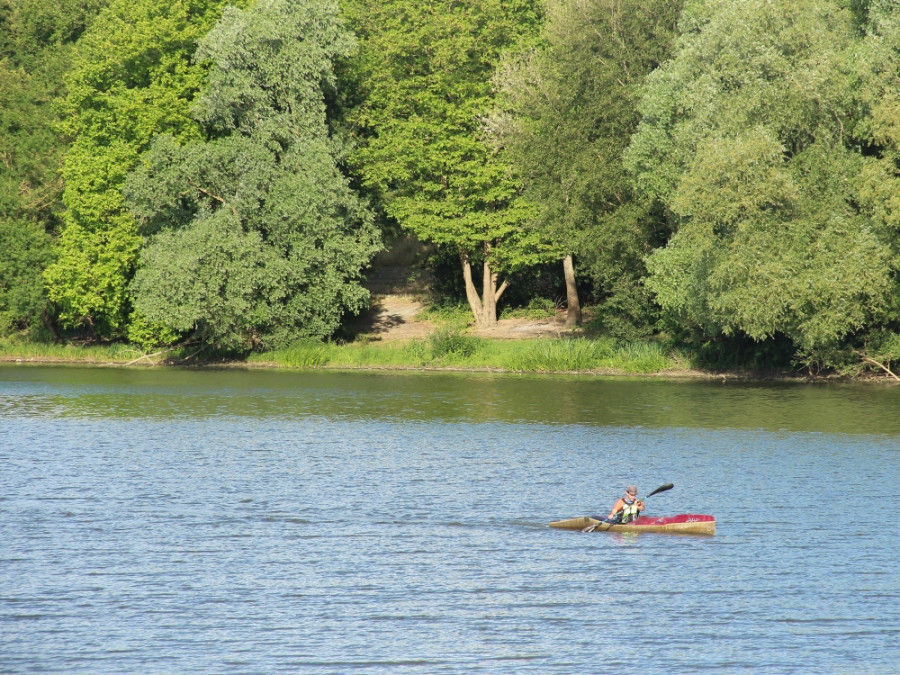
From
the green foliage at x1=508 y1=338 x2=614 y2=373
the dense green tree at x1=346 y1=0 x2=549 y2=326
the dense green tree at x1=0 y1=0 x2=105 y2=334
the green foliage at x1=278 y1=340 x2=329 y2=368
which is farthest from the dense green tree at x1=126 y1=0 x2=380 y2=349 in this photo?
the green foliage at x1=508 y1=338 x2=614 y2=373

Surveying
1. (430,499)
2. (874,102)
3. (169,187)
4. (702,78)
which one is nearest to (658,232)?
(702,78)

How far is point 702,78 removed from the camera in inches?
1933

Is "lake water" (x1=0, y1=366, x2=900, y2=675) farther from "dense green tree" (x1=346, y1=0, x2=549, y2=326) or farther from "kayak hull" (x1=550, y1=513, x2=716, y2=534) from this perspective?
"dense green tree" (x1=346, y1=0, x2=549, y2=326)

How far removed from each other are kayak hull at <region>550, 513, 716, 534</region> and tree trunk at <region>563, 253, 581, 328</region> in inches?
1568

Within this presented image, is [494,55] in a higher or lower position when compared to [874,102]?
higher

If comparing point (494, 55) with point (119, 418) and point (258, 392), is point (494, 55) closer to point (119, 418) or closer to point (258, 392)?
point (258, 392)

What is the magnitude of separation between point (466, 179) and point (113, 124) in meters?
20.4

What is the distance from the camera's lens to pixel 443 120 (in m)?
66.6

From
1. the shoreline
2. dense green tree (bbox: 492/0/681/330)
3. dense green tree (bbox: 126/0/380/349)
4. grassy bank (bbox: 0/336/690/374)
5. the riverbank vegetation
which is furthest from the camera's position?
dense green tree (bbox: 126/0/380/349)

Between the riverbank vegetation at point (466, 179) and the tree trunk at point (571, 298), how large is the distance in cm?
20

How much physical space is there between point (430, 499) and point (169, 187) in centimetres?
3764

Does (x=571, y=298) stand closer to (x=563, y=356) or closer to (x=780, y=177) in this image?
(x=563, y=356)

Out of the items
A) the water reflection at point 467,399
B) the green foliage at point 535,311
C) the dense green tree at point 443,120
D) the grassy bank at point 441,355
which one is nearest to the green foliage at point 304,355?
the grassy bank at point 441,355

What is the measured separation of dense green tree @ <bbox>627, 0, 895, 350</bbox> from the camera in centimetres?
4622
